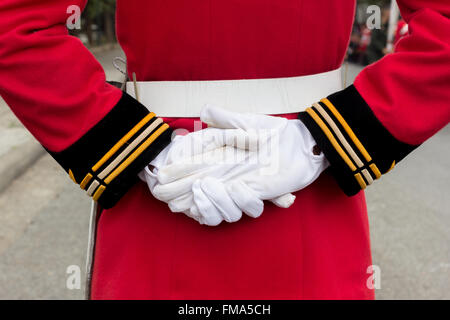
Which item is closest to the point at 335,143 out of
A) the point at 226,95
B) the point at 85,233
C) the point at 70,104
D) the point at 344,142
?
the point at 344,142

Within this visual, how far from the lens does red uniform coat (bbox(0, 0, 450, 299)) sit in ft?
2.85

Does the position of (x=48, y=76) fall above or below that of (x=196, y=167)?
above

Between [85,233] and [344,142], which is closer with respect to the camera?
[344,142]

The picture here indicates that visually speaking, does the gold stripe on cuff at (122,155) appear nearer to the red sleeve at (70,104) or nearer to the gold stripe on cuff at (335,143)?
the red sleeve at (70,104)

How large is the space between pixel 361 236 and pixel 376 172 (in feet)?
0.58

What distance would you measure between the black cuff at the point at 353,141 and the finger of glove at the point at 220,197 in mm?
192

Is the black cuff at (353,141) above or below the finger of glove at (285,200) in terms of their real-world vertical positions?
above

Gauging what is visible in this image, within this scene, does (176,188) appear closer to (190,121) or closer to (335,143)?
(190,121)

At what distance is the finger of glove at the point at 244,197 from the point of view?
84cm

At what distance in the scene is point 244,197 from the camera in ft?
2.77

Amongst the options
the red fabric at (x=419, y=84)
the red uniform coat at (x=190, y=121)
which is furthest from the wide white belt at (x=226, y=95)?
the red fabric at (x=419, y=84)

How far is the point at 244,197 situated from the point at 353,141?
0.72ft

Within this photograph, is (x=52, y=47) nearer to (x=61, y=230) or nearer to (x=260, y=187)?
(x=260, y=187)
